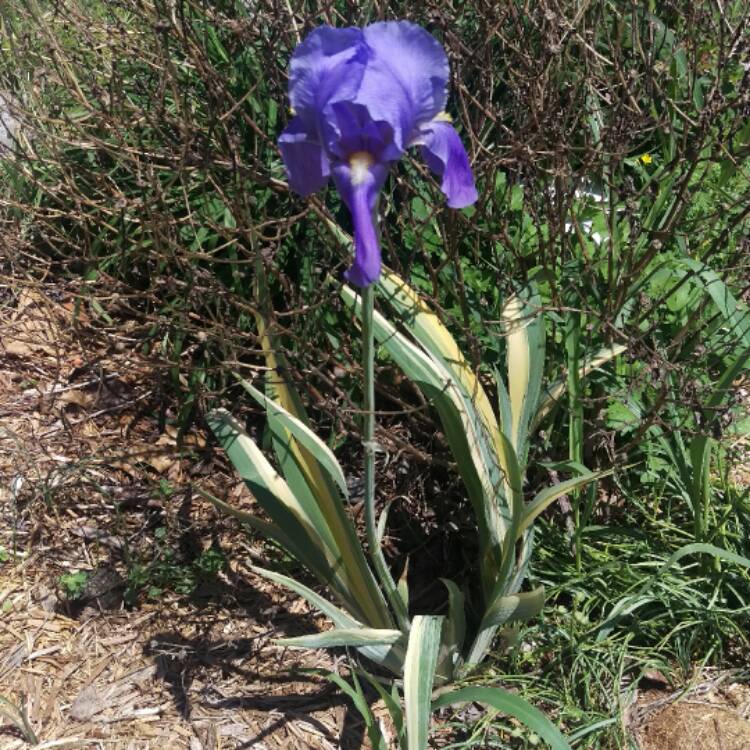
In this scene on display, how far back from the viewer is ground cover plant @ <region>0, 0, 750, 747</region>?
198 cm

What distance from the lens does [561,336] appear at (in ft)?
7.57

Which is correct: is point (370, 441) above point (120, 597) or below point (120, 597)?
above

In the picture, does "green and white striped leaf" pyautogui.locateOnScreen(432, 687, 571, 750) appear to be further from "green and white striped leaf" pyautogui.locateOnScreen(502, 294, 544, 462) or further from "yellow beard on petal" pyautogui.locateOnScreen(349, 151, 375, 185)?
"yellow beard on petal" pyautogui.locateOnScreen(349, 151, 375, 185)

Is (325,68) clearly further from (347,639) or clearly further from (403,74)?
(347,639)

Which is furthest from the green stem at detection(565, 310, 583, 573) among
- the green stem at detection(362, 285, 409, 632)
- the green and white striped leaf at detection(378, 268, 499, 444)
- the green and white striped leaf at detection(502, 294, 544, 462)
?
the green stem at detection(362, 285, 409, 632)

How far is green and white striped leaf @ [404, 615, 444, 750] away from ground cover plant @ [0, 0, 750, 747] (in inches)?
1.6

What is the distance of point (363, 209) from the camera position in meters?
1.19

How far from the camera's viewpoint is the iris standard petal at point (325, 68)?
3.85 feet

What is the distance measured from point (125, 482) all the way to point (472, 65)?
1.53 metres

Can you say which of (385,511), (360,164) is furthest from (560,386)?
(360,164)

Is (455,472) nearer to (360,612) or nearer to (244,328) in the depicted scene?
(360,612)

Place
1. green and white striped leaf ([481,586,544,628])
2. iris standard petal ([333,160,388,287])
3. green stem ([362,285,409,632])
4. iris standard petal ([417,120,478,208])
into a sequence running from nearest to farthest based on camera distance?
iris standard petal ([333,160,388,287]) → iris standard petal ([417,120,478,208]) → green stem ([362,285,409,632]) → green and white striped leaf ([481,586,544,628])

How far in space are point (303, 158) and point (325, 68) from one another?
0.43 feet

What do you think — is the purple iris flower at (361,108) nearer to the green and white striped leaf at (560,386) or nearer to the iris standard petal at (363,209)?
the iris standard petal at (363,209)
